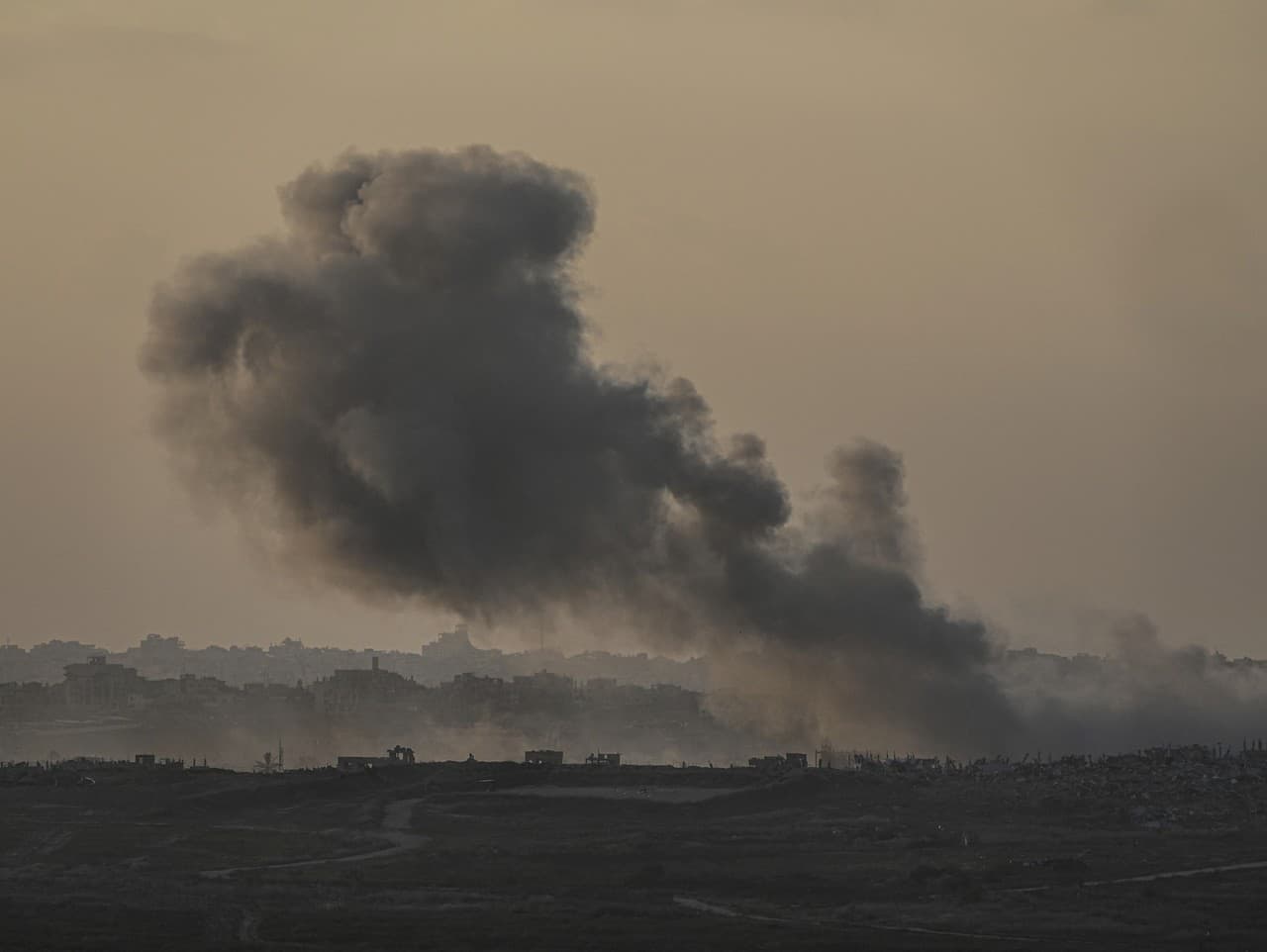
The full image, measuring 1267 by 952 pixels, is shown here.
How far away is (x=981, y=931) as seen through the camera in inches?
2896

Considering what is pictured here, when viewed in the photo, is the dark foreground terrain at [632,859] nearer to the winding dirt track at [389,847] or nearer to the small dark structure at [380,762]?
the winding dirt track at [389,847]

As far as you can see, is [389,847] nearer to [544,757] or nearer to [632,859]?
[632,859]

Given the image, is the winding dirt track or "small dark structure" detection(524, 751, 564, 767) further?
"small dark structure" detection(524, 751, 564, 767)

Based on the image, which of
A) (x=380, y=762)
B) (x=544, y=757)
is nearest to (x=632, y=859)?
(x=380, y=762)

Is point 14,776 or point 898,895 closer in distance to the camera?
point 898,895

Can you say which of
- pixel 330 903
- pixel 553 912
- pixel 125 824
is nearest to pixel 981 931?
pixel 553 912

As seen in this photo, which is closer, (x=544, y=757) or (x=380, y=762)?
(x=380, y=762)

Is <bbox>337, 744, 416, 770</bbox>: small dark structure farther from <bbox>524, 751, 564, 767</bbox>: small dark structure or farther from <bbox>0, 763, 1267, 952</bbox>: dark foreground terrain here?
<bbox>524, 751, 564, 767</bbox>: small dark structure

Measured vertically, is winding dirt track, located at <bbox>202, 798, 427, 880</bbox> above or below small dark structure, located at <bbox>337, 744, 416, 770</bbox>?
below

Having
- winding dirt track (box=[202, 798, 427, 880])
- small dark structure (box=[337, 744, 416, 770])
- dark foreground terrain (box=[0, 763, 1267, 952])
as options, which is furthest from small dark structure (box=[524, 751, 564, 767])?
winding dirt track (box=[202, 798, 427, 880])

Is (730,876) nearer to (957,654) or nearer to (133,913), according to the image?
(133,913)

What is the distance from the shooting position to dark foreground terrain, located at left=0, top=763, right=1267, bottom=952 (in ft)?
244

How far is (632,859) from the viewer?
95312mm

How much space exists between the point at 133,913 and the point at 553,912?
560 inches
